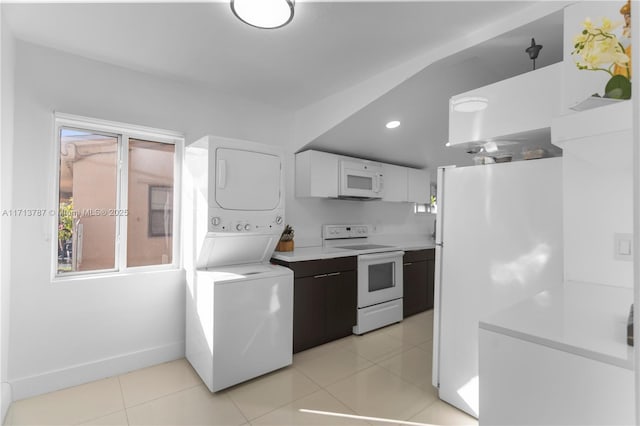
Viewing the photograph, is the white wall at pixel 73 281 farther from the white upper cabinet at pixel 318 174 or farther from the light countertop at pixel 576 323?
the light countertop at pixel 576 323

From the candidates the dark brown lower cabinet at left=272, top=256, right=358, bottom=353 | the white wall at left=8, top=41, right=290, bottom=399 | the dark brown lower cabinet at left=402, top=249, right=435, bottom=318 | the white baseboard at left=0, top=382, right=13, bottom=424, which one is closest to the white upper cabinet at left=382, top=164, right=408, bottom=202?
the dark brown lower cabinet at left=402, top=249, right=435, bottom=318

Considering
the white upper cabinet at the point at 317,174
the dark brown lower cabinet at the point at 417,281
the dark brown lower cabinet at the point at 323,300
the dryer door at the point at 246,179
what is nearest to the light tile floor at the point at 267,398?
the dark brown lower cabinet at the point at 323,300

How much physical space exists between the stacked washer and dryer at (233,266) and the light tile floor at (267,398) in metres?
0.16

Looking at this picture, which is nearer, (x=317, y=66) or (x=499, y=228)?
(x=499, y=228)

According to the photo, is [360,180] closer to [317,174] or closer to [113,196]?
[317,174]

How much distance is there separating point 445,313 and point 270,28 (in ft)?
7.02

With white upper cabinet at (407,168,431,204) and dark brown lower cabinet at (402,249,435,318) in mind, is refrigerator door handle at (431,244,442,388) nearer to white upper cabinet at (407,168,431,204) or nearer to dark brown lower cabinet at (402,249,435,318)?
dark brown lower cabinet at (402,249,435,318)

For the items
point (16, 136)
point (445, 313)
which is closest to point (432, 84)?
point (445, 313)

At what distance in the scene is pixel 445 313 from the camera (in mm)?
2137

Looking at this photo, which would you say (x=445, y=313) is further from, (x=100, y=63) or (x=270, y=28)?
(x=100, y=63)

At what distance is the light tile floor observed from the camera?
1974 millimetres

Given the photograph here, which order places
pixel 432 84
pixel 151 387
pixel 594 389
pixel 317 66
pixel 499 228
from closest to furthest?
pixel 594 389
pixel 499 228
pixel 151 387
pixel 317 66
pixel 432 84

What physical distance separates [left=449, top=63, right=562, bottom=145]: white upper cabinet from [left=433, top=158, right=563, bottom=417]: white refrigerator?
203 millimetres

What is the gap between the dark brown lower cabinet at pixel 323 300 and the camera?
9.50 feet
